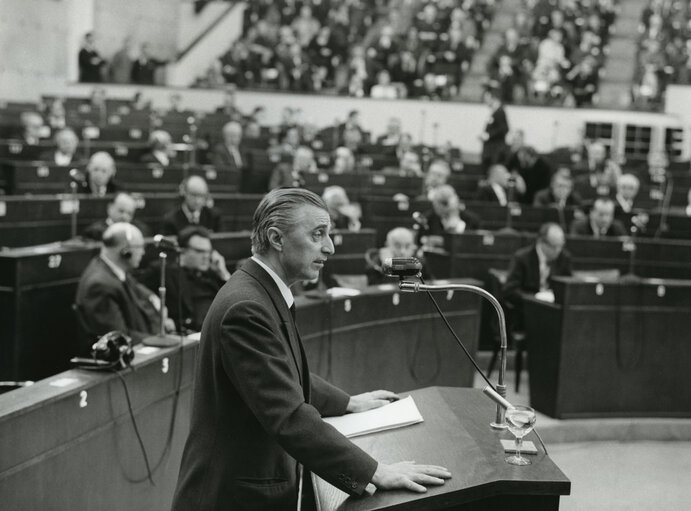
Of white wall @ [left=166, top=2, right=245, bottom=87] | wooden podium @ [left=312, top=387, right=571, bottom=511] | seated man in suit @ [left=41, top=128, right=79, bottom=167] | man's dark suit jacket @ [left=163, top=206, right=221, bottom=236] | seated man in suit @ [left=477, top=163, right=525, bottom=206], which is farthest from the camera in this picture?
white wall @ [left=166, top=2, right=245, bottom=87]

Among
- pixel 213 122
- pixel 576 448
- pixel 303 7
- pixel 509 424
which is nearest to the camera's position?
pixel 509 424

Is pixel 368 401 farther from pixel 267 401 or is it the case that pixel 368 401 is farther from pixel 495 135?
pixel 495 135

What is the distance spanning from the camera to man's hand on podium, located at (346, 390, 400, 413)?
8.78ft

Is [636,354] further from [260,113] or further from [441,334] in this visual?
[260,113]

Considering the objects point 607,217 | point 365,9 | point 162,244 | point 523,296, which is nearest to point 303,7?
point 365,9

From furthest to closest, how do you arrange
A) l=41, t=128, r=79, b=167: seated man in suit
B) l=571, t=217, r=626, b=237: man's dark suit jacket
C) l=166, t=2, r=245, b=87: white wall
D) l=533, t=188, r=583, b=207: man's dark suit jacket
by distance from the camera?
l=166, t=2, r=245, b=87: white wall < l=533, t=188, r=583, b=207: man's dark suit jacket < l=41, t=128, r=79, b=167: seated man in suit < l=571, t=217, r=626, b=237: man's dark suit jacket

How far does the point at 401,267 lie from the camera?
99.3 inches

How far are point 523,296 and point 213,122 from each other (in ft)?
30.0

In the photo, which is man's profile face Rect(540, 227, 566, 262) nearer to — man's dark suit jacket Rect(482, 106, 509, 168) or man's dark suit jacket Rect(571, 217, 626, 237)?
man's dark suit jacket Rect(571, 217, 626, 237)

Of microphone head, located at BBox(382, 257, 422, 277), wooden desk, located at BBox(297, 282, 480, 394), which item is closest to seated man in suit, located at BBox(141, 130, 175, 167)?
wooden desk, located at BBox(297, 282, 480, 394)

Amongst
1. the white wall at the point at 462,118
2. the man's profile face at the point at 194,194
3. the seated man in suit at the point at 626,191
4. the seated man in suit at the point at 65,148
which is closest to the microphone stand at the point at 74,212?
the man's profile face at the point at 194,194

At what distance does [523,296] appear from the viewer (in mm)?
6562

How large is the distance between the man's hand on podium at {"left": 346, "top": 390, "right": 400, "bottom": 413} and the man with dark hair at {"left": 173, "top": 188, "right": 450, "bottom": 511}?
Result: 28 cm

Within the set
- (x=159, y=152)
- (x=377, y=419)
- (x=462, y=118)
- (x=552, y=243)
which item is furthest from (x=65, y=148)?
(x=462, y=118)
